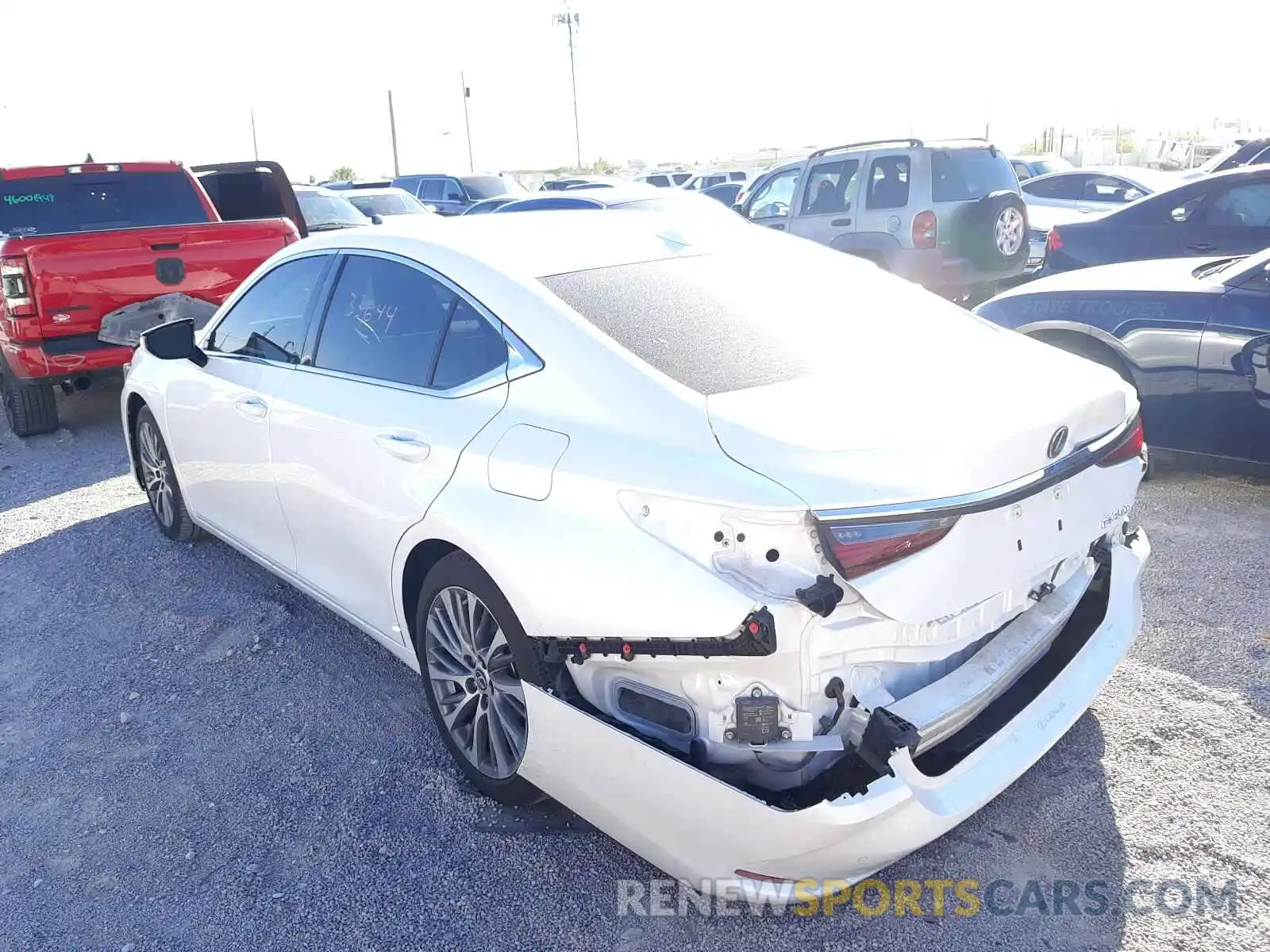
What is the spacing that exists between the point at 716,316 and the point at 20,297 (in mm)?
5851

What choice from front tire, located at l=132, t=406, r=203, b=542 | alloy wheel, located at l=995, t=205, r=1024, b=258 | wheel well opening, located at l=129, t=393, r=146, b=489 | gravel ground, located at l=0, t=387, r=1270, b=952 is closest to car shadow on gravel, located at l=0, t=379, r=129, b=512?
wheel well opening, located at l=129, t=393, r=146, b=489

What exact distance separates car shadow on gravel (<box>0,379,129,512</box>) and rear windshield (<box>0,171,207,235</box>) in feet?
5.05

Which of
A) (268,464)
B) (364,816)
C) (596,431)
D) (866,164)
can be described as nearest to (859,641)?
(596,431)

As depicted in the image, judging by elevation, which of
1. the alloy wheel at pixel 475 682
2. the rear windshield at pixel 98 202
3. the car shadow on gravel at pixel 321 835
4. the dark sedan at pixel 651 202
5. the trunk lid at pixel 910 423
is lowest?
the car shadow on gravel at pixel 321 835

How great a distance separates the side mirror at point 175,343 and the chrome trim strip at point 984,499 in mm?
3352

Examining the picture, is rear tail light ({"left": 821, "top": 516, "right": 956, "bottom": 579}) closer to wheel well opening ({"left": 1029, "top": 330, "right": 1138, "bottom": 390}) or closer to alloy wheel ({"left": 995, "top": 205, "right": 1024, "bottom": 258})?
wheel well opening ({"left": 1029, "top": 330, "right": 1138, "bottom": 390})

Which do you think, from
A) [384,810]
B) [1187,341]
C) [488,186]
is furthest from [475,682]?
[488,186]

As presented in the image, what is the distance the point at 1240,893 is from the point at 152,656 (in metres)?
3.91

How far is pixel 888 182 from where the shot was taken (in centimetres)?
1047

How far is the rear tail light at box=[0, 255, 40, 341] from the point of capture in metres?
6.89

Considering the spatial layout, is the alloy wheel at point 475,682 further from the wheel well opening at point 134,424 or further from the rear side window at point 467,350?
the wheel well opening at point 134,424

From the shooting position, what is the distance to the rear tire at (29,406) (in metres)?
7.79

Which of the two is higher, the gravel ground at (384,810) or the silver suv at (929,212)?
the silver suv at (929,212)

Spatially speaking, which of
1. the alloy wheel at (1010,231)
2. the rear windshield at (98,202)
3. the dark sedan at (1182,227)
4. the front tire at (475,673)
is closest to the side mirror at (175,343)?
the front tire at (475,673)
